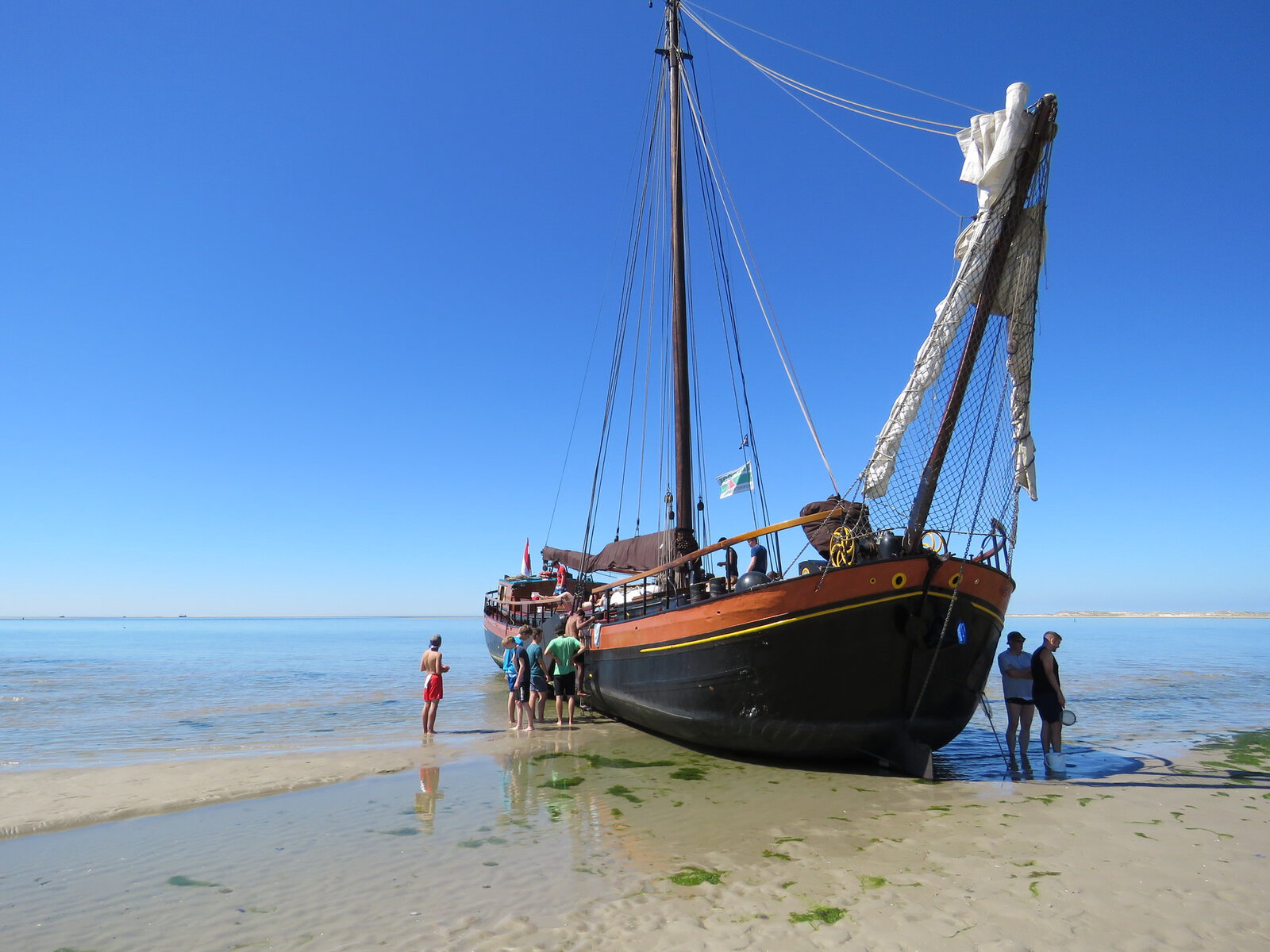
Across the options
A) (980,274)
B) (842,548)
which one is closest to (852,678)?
(842,548)

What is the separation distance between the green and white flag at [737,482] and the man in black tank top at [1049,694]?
5.54m

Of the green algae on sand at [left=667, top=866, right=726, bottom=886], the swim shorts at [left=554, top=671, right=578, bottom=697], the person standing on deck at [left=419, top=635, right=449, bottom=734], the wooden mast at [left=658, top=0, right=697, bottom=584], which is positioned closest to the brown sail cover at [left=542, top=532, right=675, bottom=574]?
the wooden mast at [left=658, top=0, right=697, bottom=584]

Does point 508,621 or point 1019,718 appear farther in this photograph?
point 508,621

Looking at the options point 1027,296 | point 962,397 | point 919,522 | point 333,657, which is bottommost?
point 333,657

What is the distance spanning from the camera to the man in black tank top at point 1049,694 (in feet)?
27.5

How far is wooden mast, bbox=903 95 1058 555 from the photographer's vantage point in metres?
8.09

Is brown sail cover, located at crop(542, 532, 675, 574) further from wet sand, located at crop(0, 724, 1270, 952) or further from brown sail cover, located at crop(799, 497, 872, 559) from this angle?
wet sand, located at crop(0, 724, 1270, 952)

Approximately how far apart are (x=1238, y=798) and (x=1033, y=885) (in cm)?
437

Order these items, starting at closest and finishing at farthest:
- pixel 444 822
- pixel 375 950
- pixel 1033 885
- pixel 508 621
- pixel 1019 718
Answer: pixel 375 950, pixel 1033 885, pixel 444 822, pixel 1019 718, pixel 508 621

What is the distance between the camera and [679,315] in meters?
15.4

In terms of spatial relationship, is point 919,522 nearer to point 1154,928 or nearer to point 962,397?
point 962,397

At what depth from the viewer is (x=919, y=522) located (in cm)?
832

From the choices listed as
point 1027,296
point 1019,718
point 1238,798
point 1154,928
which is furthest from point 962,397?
point 1154,928

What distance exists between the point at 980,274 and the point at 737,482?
581 centimetres
